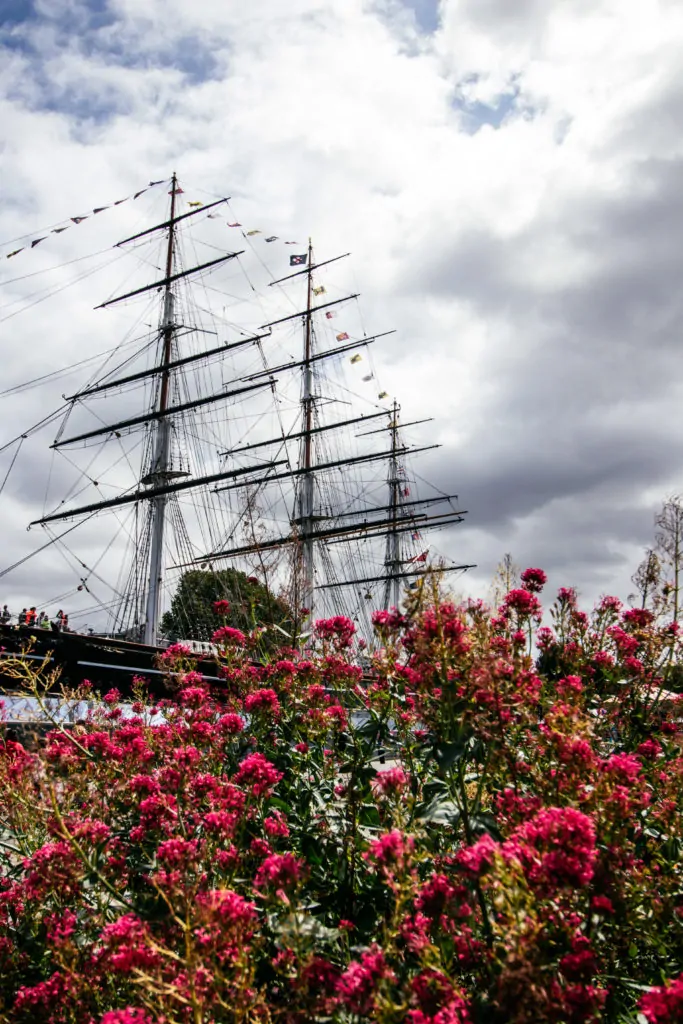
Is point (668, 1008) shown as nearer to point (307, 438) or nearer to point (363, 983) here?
point (363, 983)

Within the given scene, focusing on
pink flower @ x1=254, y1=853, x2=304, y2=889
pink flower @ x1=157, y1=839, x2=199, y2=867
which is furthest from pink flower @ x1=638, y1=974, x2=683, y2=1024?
Answer: pink flower @ x1=157, y1=839, x2=199, y2=867

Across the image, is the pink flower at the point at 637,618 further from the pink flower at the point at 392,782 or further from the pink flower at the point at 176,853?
the pink flower at the point at 176,853

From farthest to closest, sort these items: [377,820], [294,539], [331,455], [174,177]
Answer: [331,455]
[174,177]
[294,539]
[377,820]

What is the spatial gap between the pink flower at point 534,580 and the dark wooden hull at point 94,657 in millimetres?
15181

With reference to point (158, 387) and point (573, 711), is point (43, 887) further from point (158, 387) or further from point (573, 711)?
point (158, 387)

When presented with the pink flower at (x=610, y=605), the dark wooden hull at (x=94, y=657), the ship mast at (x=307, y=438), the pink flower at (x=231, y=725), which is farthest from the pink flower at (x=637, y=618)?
the ship mast at (x=307, y=438)

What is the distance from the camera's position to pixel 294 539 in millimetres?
6965

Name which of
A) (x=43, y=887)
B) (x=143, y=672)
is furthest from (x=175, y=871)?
(x=143, y=672)

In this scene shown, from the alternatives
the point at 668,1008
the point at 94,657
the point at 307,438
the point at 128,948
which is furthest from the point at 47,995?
the point at 307,438

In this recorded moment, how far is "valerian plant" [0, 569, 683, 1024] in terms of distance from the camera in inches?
61.3

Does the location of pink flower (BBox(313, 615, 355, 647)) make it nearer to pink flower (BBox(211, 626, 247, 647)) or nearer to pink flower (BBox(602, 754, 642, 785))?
pink flower (BBox(211, 626, 247, 647))

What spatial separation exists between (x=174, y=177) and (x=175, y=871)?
132 feet

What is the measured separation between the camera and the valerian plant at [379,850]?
1558 millimetres

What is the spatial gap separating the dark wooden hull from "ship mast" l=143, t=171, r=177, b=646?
7.15 m
